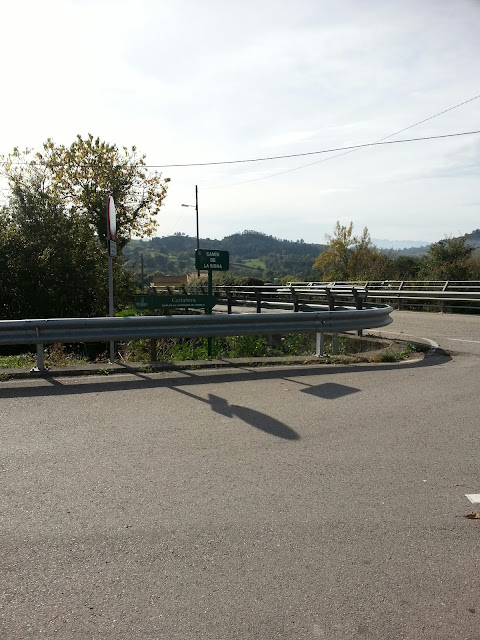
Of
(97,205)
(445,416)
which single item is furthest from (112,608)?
(97,205)

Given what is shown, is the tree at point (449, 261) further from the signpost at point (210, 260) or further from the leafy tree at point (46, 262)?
the signpost at point (210, 260)

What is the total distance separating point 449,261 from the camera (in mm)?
28016

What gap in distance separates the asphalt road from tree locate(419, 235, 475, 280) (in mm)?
21231

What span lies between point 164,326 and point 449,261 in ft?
78.0

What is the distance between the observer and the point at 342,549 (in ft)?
9.68

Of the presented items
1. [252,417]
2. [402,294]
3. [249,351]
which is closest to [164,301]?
[249,351]

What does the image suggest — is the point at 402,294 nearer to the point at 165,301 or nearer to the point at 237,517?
the point at 165,301

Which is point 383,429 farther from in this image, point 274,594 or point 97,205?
point 97,205

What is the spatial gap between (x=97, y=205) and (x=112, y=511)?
3044 cm

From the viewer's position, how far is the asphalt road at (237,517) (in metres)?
2.42

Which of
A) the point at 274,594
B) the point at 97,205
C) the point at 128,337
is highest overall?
the point at 97,205

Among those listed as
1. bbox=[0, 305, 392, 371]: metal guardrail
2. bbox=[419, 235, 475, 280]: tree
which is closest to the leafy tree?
bbox=[0, 305, 392, 371]: metal guardrail

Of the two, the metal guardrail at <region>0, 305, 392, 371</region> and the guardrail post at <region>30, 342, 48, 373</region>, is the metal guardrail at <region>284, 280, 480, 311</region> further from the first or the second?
the guardrail post at <region>30, 342, 48, 373</region>

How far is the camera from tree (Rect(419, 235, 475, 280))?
25625 millimetres
